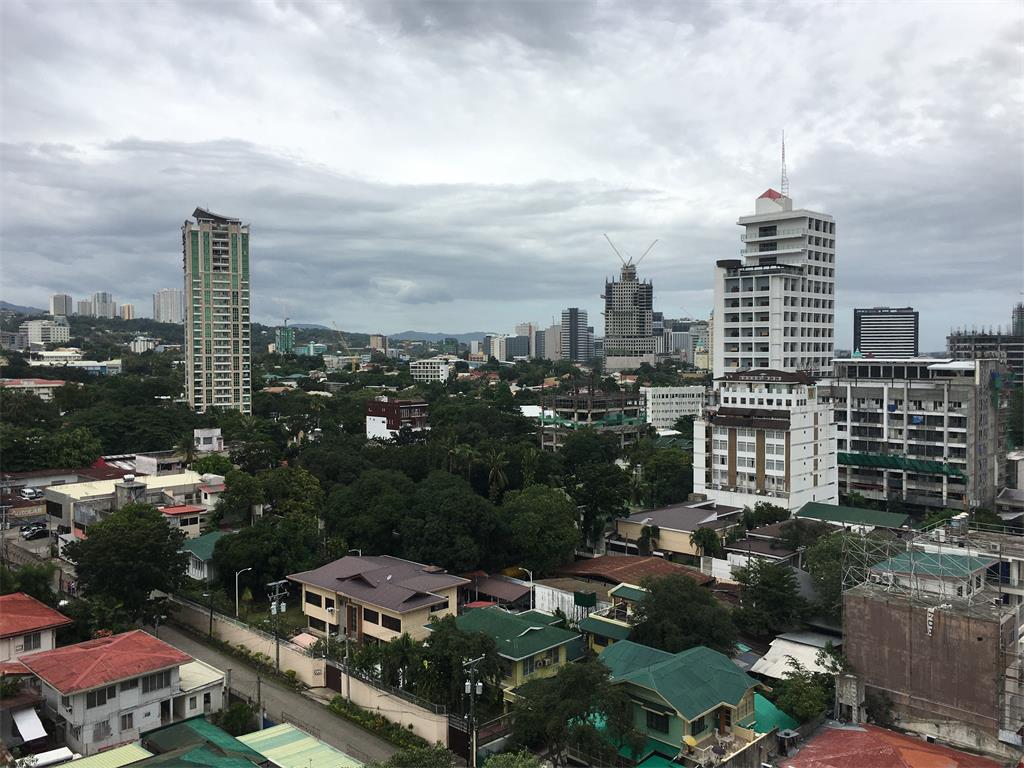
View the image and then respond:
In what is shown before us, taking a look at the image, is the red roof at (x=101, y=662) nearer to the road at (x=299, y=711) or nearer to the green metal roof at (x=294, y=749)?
the road at (x=299, y=711)

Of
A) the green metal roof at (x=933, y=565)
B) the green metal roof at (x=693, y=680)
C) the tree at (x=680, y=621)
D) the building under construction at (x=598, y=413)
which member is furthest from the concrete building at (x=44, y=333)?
the green metal roof at (x=933, y=565)

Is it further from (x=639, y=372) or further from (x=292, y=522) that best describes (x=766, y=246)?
(x=639, y=372)

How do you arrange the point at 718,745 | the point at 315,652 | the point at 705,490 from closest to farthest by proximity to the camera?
the point at 718,745 < the point at 315,652 < the point at 705,490

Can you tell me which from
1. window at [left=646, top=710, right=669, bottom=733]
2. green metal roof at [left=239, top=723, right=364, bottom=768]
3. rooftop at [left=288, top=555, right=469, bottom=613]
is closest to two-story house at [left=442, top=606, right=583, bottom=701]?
rooftop at [left=288, top=555, right=469, bottom=613]

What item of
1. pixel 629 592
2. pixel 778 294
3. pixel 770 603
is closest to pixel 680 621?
pixel 629 592

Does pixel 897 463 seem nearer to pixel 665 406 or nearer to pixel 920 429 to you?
pixel 920 429

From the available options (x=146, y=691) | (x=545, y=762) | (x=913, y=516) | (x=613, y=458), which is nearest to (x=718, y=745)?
(x=545, y=762)
